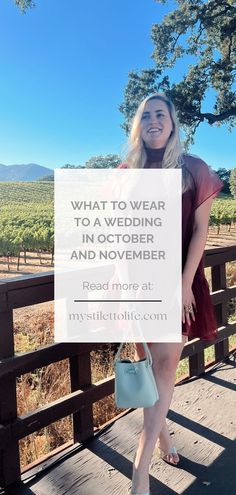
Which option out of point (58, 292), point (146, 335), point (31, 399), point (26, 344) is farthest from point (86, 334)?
point (26, 344)

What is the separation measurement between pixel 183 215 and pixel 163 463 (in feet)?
3.70

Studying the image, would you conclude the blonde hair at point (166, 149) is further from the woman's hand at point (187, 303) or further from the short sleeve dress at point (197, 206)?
the woman's hand at point (187, 303)

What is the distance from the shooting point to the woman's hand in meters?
1.83

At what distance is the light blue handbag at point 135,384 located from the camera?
1.71m

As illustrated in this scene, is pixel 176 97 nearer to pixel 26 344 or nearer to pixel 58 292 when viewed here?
pixel 26 344

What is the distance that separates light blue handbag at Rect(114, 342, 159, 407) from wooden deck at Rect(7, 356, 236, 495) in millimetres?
468

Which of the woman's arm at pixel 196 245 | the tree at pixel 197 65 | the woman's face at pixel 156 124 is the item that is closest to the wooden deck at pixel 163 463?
the woman's arm at pixel 196 245

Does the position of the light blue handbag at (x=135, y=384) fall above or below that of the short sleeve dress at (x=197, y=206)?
below

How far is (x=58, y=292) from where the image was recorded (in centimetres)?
215

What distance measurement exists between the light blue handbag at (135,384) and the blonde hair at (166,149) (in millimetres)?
685

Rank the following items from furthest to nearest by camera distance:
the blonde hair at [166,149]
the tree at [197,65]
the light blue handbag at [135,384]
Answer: the tree at [197,65] < the blonde hair at [166,149] < the light blue handbag at [135,384]

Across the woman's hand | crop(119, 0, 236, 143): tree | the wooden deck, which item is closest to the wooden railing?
the wooden deck

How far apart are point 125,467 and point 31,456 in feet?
2.52
